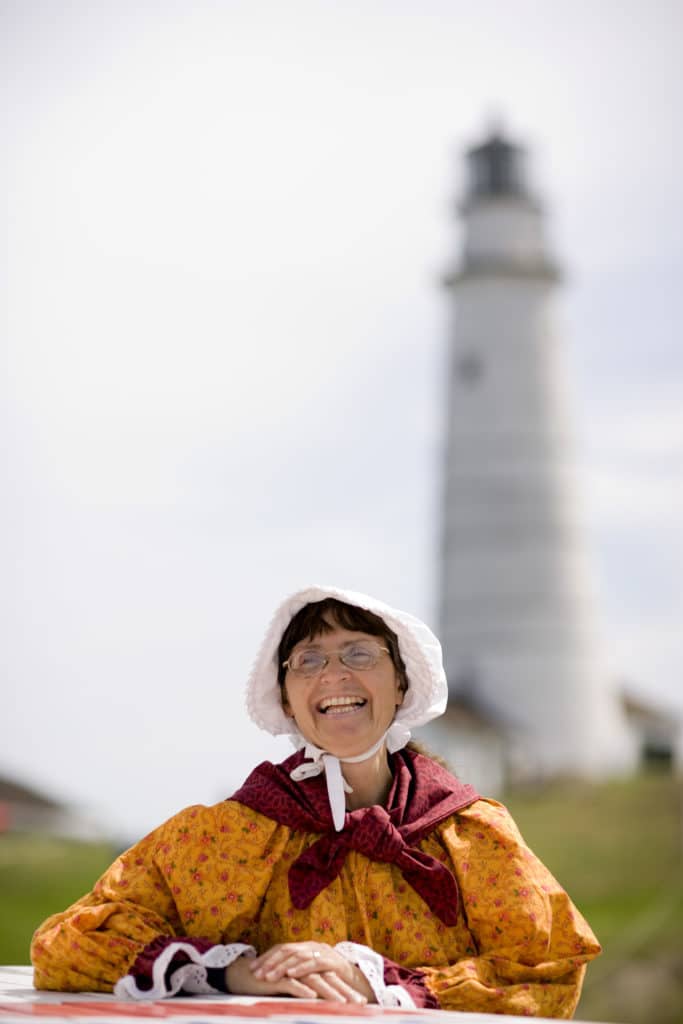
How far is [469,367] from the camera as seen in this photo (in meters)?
28.7

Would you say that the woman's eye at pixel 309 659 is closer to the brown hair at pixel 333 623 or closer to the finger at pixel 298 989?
the brown hair at pixel 333 623

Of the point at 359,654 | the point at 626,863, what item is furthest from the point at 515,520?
the point at 359,654

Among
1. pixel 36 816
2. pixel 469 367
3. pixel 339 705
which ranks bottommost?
pixel 36 816

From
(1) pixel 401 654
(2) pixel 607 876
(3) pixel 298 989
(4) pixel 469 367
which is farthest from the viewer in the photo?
(4) pixel 469 367

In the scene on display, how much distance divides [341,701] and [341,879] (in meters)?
0.38

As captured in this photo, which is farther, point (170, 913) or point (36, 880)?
point (36, 880)

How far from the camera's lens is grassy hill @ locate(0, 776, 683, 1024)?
24594mm

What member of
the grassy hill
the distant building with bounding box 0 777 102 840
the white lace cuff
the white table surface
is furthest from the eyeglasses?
the distant building with bounding box 0 777 102 840

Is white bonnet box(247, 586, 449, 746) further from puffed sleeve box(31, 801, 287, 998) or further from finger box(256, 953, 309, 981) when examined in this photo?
finger box(256, 953, 309, 981)

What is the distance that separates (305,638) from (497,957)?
812 millimetres

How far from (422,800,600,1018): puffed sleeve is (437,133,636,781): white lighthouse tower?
25359 mm

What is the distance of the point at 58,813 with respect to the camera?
27.8 m

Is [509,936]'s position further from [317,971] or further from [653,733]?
[653,733]

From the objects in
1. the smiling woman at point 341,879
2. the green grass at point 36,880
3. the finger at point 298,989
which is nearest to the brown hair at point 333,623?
the smiling woman at point 341,879
